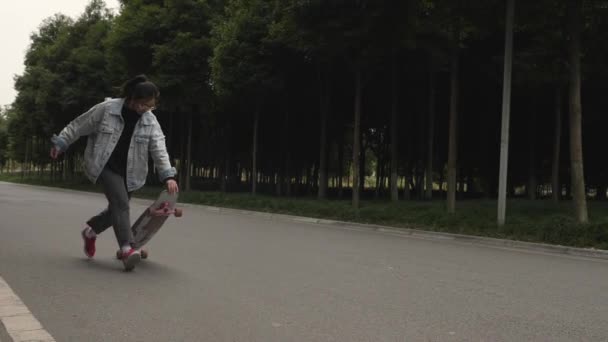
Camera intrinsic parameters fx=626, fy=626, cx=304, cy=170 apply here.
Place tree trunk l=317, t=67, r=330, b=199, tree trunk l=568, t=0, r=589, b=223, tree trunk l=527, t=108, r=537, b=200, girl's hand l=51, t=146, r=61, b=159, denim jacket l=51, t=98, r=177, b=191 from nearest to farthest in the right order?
girl's hand l=51, t=146, r=61, b=159 → denim jacket l=51, t=98, r=177, b=191 → tree trunk l=568, t=0, r=589, b=223 → tree trunk l=317, t=67, r=330, b=199 → tree trunk l=527, t=108, r=537, b=200

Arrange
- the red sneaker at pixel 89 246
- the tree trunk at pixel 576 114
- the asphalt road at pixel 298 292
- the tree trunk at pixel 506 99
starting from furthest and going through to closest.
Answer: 1. the tree trunk at pixel 506 99
2. the tree trunk at pixel 576 114
3. the red sneaker at pixel 89 246
4. the asphalt road at pixel 298 292

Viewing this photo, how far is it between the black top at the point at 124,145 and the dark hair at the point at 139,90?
167 millimetres

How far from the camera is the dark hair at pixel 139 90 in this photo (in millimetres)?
6215

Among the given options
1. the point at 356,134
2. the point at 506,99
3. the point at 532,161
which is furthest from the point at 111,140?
the point at 532,161

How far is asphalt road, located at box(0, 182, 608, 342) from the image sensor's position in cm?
453

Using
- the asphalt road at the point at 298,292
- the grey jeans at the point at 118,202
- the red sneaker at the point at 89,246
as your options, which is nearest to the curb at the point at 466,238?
the asphalt road at the point at 298,292

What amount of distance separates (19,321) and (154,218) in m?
2.45

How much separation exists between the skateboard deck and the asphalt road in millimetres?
365

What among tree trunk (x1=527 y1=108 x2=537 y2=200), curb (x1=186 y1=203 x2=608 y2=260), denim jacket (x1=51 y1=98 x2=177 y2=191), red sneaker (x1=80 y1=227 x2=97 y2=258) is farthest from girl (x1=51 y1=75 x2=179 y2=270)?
tree trunk (x1=527 y1=108 x2=537 y2=200)

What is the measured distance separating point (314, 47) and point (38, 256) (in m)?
12.3

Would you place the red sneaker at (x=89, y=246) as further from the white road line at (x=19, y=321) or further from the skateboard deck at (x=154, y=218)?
the white road line at (x=19, y=321)

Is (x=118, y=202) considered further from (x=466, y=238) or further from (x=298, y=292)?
(x=466, y=238)

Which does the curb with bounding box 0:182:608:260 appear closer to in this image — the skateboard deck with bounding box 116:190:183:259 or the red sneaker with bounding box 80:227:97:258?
the skateboard deck with bounding box 116:190:183:259

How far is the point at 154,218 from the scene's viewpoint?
22.0 feet
